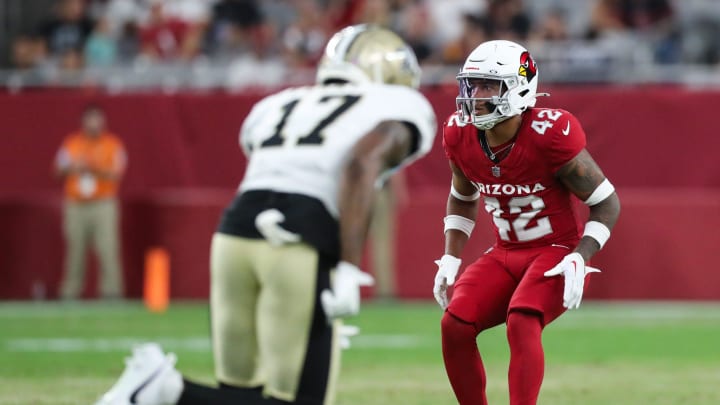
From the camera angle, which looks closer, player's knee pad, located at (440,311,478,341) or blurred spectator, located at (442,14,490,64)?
player's knee pad, located at (440,311,478,341)

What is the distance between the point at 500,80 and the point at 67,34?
12.0 metres

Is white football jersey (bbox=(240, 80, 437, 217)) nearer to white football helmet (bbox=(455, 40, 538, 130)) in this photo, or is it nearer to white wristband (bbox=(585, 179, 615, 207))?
white football helmet (bbox=(455, 40, 538, 130))

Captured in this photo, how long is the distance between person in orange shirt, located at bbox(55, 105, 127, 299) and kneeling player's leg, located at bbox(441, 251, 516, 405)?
9.40m

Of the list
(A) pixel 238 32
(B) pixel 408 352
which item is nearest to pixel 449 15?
(A) pixel 238 32

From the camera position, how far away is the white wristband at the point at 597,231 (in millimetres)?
6383

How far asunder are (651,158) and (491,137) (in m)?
9.99

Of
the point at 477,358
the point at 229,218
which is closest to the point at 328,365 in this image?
the point at 229,218

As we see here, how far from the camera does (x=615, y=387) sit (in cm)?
926

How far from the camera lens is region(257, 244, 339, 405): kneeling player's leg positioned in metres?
5.04

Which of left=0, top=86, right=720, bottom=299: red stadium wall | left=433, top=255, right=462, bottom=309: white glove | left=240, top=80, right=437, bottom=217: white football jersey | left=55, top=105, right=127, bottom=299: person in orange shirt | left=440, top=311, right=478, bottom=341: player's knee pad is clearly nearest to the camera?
left=240, top=80, right=437, bottom=217: white football jersey

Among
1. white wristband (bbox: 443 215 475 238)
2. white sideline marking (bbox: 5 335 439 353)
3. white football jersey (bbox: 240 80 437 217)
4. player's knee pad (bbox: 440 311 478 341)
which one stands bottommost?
white sideline marking (bbox: 5 335 439 353)

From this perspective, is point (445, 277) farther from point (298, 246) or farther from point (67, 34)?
point (67, 34)

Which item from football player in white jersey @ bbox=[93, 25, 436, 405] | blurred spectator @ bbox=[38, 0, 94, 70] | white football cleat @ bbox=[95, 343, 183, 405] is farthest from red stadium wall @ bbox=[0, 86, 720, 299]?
white football cleat @ bbox=[95, 343, 183, 405]

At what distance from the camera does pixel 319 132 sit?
521cm
